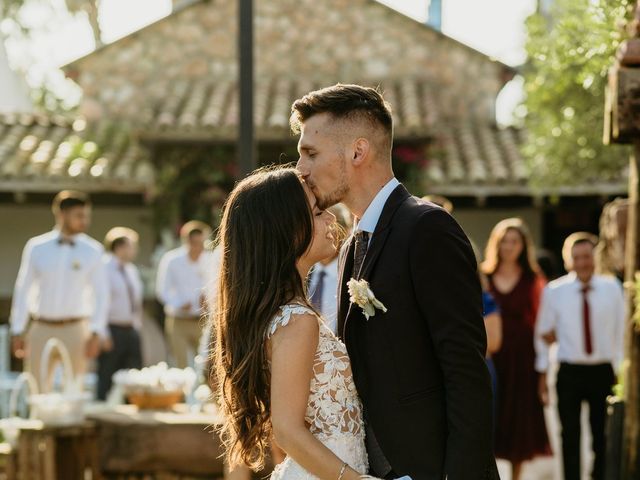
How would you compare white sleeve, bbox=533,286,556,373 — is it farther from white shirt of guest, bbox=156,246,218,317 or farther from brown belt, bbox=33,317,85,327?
white shirt of guest, bbox=156,246,218,317

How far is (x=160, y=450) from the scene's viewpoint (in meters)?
7.09

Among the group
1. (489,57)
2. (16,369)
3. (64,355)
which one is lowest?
(16,369)

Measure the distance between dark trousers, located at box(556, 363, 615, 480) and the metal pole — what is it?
2.78 meters

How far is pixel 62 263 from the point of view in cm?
1017

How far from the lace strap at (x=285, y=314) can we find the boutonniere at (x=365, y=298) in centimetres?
13

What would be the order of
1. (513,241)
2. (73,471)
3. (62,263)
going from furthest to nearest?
(62,263) < (513,241) < (73,471)

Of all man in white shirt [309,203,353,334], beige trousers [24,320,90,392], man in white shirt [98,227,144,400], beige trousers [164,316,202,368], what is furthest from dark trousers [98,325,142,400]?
man in white shirt [309,203,353,334]

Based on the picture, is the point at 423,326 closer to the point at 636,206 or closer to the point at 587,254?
the point at 636,206

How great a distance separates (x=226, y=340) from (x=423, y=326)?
0.59m

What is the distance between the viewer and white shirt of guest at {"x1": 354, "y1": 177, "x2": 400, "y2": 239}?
12.0 ft

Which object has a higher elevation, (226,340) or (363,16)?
(363,16)

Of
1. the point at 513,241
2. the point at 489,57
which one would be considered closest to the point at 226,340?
the point at 513,241

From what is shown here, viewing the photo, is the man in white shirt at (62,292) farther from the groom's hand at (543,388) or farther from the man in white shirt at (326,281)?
the man in white shirt at (326,281)

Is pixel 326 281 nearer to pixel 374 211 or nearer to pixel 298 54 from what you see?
pixel 374 211
